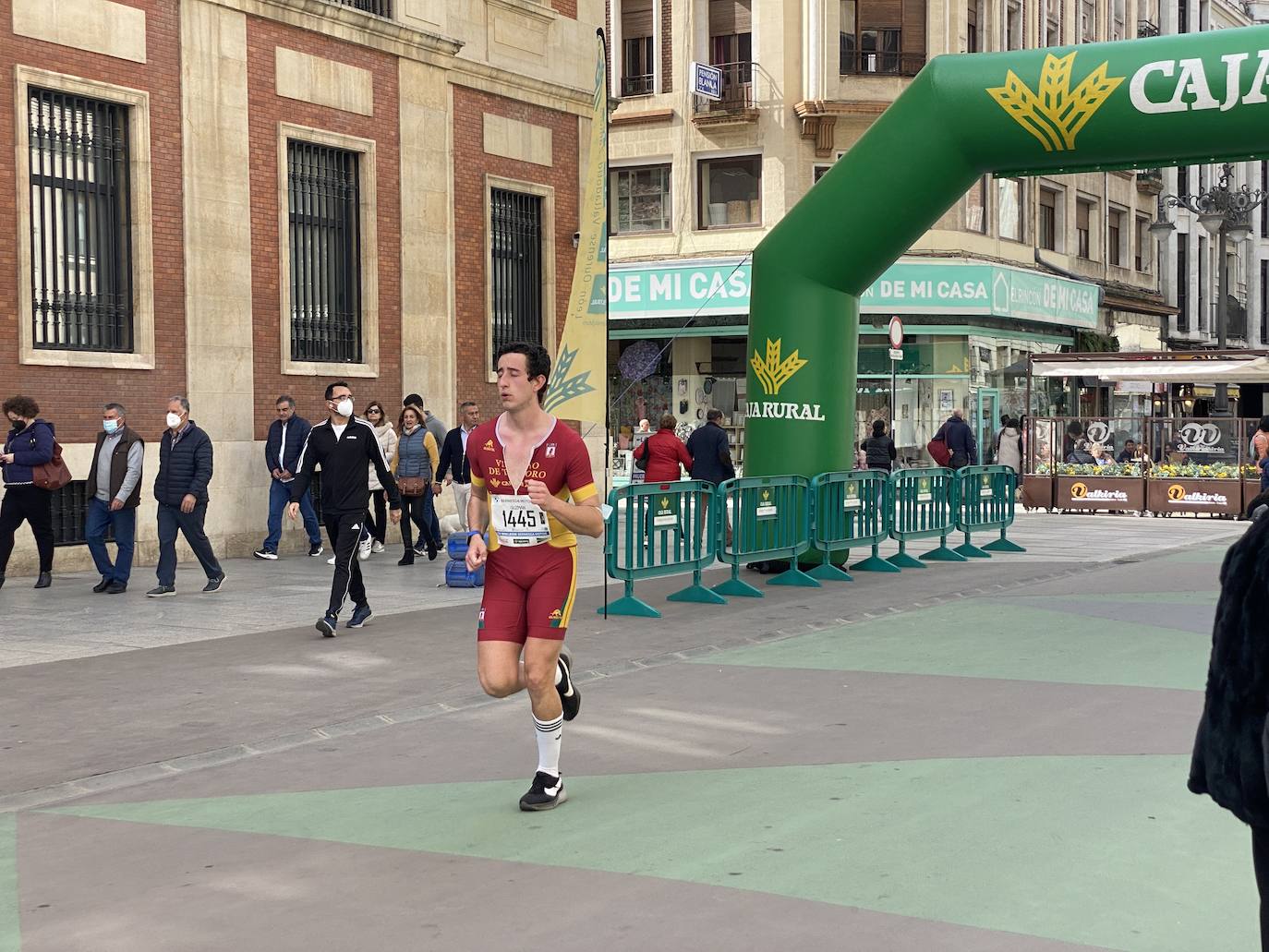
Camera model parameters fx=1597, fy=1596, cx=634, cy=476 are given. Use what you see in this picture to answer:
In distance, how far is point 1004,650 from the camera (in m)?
11.0

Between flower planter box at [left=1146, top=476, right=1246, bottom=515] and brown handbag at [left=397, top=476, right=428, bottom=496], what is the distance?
14.5 metres

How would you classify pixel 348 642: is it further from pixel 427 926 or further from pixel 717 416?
pixel 717 416

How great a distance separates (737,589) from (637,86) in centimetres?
2532

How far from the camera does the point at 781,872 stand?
548 centimetres

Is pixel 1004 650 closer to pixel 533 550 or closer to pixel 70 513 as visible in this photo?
pixel 533 550

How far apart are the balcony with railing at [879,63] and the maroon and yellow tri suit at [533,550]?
101 ft

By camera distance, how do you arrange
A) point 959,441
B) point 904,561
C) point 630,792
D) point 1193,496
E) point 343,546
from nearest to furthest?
point 630,792 → point 343,546 → point 904,561 → point 959,441 → point 1193,496

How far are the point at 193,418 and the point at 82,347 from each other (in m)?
1.55

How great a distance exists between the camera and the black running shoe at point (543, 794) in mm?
6441

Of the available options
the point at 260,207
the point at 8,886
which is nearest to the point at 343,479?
the point at 8,886

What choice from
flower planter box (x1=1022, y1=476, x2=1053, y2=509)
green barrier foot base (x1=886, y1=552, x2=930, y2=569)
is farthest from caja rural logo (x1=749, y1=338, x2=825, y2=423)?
flower planter box (x1=1022, y1=476, x2=1053, y2=509)

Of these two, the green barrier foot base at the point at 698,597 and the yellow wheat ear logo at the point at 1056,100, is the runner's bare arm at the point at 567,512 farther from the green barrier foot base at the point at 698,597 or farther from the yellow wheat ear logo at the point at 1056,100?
the yellow wheat ear logo at the point at 1056,100

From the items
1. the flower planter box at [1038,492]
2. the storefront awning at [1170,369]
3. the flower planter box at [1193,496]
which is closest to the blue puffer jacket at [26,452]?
the flower planter box at [1038,492]

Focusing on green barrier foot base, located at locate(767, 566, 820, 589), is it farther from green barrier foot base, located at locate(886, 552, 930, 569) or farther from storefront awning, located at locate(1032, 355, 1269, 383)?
storefront awning, located at locate(1032, 355, 1269, 383)
